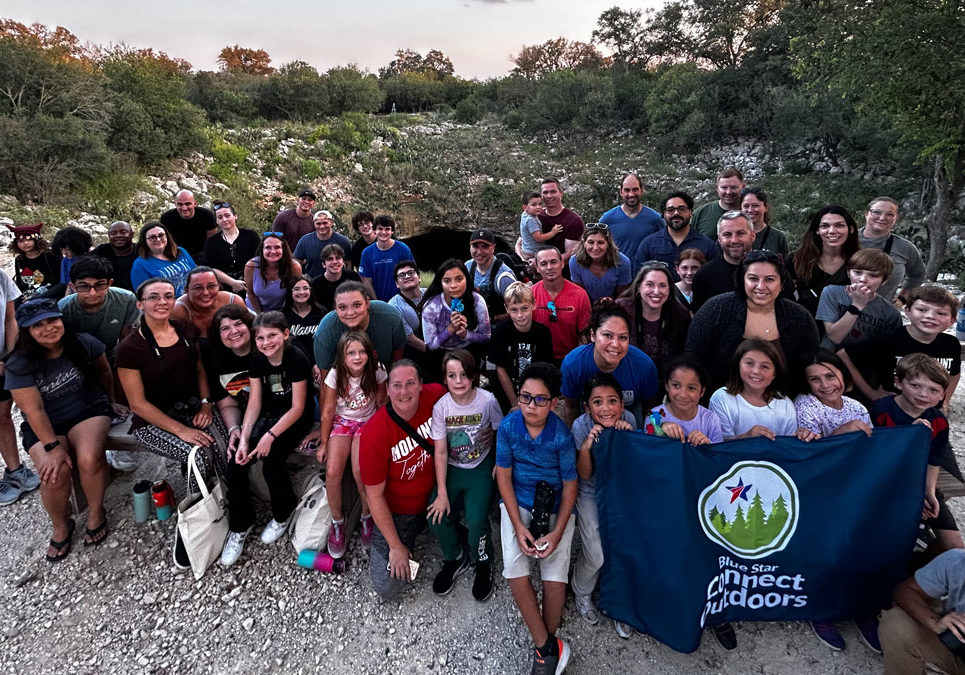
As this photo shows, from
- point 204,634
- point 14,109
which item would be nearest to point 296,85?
point 14,109

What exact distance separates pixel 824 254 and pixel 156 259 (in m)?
7.13

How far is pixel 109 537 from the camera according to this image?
407 centimetres

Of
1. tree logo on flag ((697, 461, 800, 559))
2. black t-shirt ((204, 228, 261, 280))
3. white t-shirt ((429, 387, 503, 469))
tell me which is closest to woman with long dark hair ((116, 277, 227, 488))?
white t-shirt ((429, 387, 503, 469))

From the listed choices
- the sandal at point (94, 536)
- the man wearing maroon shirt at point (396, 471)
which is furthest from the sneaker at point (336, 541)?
the sandal at point (94, 536)

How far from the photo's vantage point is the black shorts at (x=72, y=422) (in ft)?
13.0

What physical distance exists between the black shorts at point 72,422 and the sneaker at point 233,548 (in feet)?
5.11

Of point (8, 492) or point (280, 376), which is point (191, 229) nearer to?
point (8, 492)

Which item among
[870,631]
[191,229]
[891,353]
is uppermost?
[191,229]

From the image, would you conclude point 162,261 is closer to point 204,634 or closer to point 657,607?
point 204,634

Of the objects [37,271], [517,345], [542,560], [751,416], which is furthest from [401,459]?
[37,271]

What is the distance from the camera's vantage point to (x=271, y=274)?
18.1 ft

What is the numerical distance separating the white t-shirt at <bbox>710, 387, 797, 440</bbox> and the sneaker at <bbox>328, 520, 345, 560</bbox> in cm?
296

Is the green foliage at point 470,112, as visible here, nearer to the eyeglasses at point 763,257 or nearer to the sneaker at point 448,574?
the eyeglasses at point 763,257

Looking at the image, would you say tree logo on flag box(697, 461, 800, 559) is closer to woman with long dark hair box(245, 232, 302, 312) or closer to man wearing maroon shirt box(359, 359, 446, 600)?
man wearing maroon shirt box(359, 359, 446, 600)
